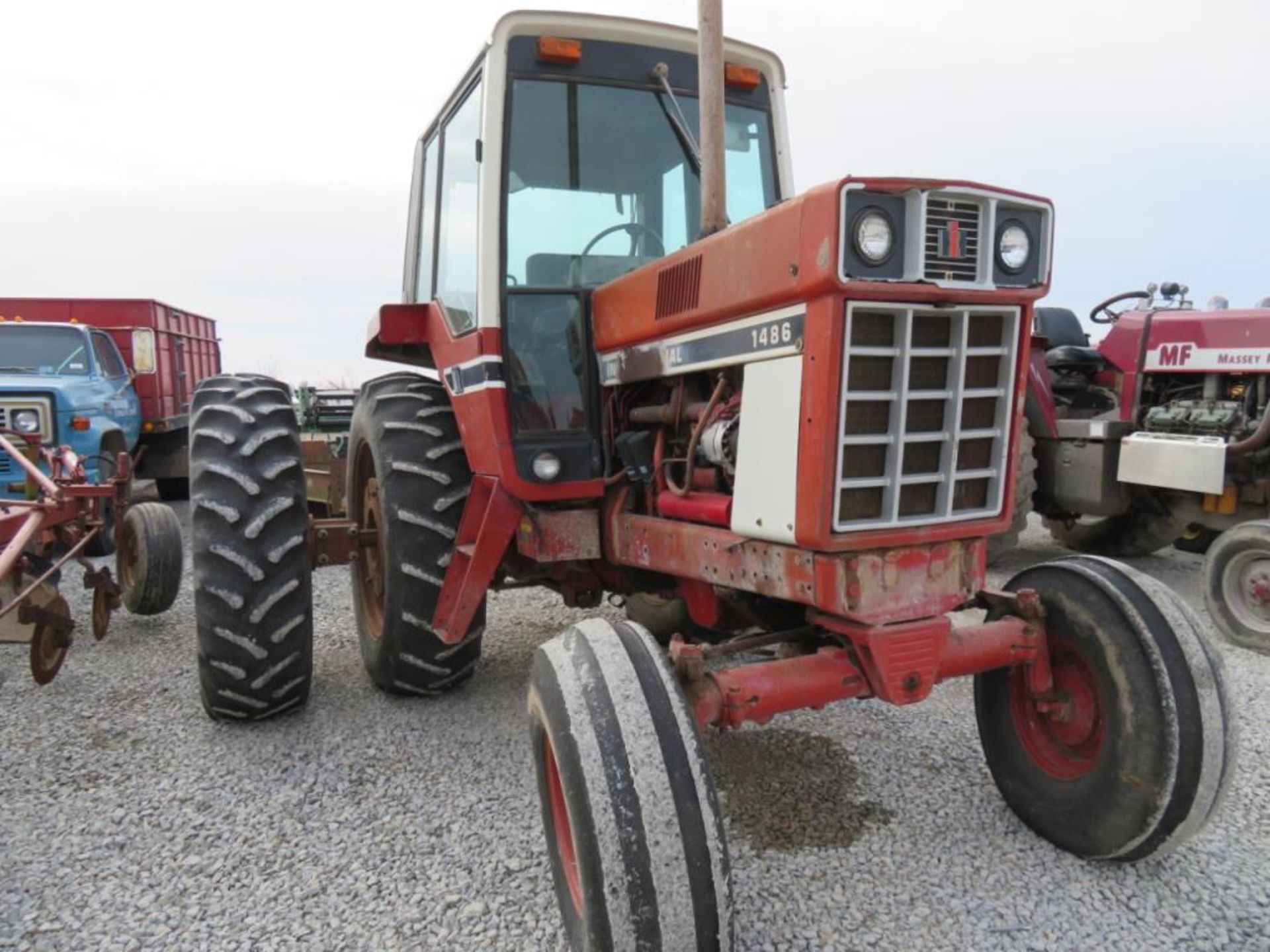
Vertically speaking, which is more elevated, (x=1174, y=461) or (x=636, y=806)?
(x=1174, y=461)

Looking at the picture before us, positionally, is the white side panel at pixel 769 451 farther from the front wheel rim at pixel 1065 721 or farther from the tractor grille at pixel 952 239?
the front wheel rim at pixel 1065 721

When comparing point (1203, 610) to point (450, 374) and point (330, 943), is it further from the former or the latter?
point (330, 943)

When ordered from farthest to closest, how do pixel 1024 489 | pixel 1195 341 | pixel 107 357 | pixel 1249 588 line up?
pixel 107 357
pixel 1024 489
pixel 1195 341
pixel 1249 588

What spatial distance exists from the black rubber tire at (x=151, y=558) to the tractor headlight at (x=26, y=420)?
11.1 ft

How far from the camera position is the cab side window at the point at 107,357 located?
898 cm

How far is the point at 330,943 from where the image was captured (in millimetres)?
2283

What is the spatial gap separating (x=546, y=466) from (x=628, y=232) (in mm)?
954

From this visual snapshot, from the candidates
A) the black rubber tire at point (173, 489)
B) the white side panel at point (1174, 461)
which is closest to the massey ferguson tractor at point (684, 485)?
the white side panel at point (1174, 461)

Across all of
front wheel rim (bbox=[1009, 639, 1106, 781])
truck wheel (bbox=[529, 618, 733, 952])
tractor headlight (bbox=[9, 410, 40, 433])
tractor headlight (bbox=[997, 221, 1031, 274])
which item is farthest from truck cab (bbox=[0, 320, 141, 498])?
tractor headlight (bbox=[997, 221, 1031, 274])

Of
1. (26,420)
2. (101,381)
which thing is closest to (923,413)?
(26,420)

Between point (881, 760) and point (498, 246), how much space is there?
2213mm

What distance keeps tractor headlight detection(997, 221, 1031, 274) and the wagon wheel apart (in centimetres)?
388

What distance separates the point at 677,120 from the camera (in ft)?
10.4

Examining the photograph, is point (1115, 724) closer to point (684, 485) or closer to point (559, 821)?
point (684, 485)
